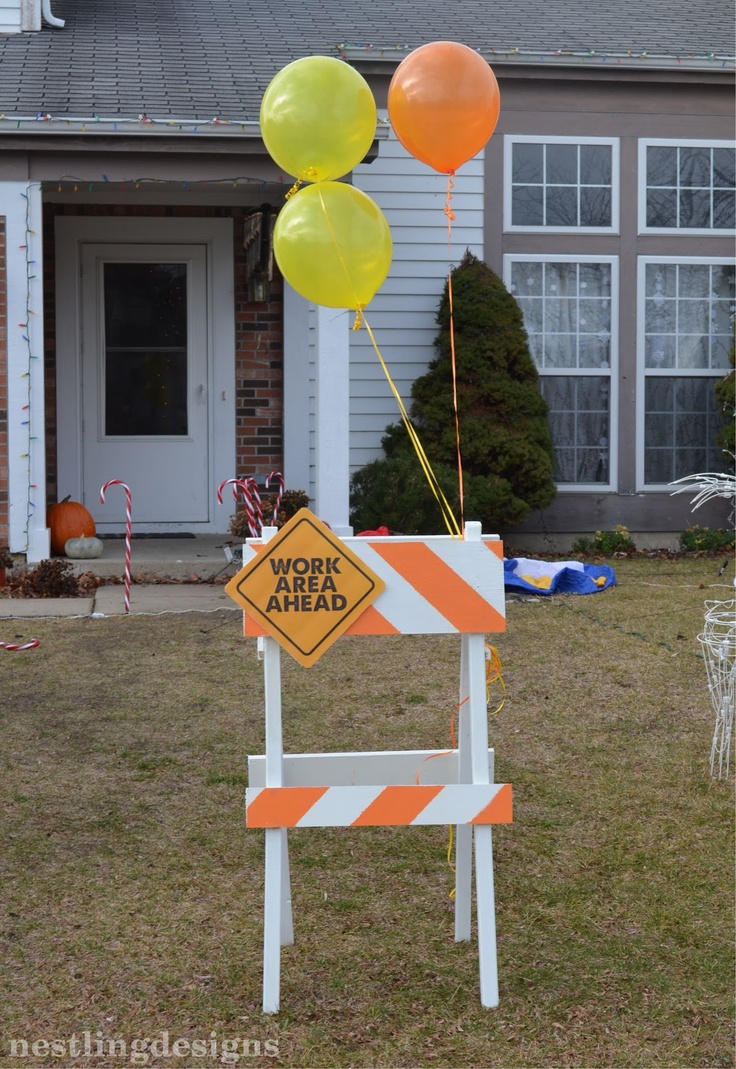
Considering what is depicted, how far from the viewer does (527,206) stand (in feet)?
33.6

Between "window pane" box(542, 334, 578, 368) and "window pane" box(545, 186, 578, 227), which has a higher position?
"window pane" box(545, 186, 578, 227)


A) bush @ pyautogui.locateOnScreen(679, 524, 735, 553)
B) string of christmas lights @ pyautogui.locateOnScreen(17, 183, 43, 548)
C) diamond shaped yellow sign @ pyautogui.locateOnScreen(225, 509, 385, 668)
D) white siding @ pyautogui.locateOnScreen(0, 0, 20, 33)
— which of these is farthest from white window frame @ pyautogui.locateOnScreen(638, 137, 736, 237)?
diamond shaped yellow sign @ pyautogui.locateOnScreen(225, 509, 385, 668)

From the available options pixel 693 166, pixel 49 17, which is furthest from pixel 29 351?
pixel 693 166

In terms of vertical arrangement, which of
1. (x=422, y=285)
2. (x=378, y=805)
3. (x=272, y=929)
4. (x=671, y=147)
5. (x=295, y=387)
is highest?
(x=671, y=147)

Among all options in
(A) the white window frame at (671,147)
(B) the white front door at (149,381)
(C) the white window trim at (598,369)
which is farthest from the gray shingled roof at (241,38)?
(C) the white window trim at (598,369)

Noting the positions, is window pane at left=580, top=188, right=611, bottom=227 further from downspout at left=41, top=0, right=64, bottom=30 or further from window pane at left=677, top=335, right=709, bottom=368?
downspout at left=41, top=0, right=64, bottom=30

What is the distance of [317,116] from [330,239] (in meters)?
0.32

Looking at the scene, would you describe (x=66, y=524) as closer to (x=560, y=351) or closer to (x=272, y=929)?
(x=560, y=351)

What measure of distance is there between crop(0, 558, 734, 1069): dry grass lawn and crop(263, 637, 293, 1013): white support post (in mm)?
92

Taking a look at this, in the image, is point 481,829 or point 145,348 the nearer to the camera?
point 481,829

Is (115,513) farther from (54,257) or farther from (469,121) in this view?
(469,121)

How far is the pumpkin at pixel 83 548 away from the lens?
8.73 m

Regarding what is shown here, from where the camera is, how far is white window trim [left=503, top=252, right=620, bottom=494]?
10.2m

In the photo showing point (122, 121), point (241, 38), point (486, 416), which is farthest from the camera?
point (241, 38)
